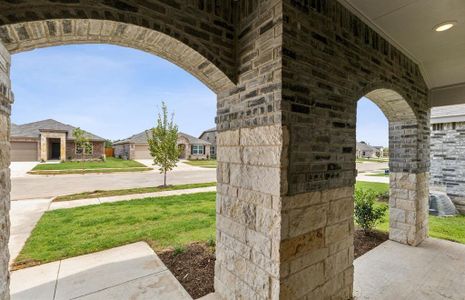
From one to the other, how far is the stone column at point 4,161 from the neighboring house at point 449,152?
38.0 feet

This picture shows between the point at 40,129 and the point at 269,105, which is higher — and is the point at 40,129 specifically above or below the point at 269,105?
above

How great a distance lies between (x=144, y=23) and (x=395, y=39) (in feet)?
12.7

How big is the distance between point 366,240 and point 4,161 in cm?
616

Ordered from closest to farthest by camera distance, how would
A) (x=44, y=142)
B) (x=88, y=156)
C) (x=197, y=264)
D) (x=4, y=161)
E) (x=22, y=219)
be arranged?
(x=4, y=161), (x=197, y=264), (x=22, y=219), (x=44, y=142), (x=88, y=156)

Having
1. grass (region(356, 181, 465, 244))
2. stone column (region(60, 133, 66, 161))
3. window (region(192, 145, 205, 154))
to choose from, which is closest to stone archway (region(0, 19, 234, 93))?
grass (region(356, 181, 465, 244))

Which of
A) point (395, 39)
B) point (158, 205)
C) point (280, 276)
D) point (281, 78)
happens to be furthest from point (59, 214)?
point (395, 39)

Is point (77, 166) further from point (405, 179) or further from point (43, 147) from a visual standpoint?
point (405, 179)

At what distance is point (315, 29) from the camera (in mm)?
2615

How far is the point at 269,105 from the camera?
2404 millimetres

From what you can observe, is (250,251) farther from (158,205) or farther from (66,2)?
(158,205)

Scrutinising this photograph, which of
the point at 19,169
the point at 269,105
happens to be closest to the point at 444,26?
the point at 269,105

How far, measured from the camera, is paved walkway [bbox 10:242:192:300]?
311 cm

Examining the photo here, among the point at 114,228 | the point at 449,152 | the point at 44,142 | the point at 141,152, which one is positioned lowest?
the point at 114,228

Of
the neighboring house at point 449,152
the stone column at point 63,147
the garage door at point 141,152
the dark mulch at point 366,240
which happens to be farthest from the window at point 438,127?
the stone column at point 63,147
